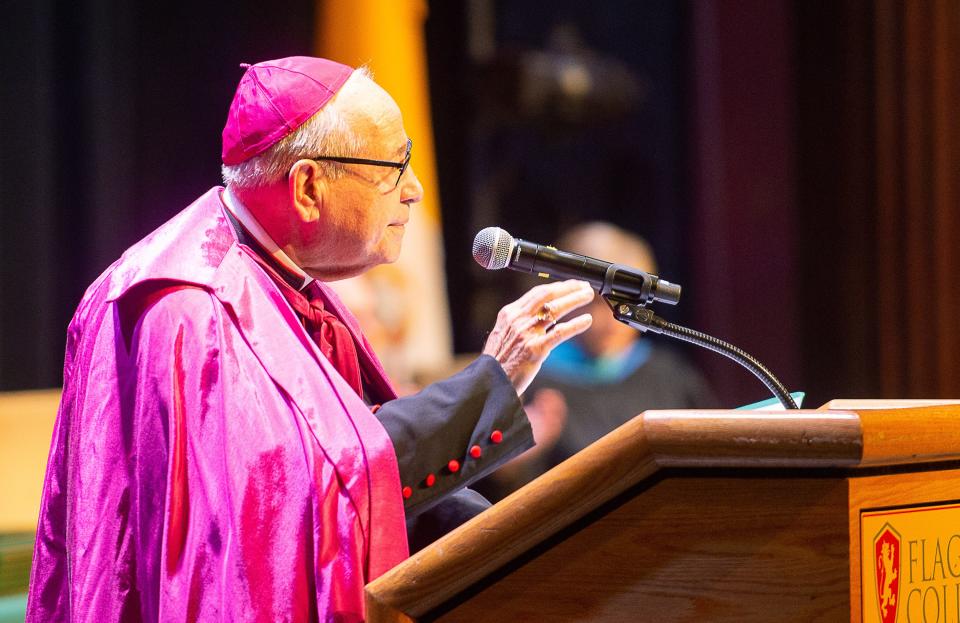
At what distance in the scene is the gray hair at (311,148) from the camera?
153 centimetres

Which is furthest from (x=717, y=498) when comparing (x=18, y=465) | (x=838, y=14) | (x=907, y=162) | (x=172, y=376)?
(x=838, y=14)

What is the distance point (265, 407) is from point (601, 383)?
9.08ft

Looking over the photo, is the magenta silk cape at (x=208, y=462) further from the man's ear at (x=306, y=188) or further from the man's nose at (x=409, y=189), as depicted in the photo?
the man's nose at (x=409, y=189)

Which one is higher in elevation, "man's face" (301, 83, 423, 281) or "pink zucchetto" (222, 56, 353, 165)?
"pink zucchetto" (222, 56, 353, 165)

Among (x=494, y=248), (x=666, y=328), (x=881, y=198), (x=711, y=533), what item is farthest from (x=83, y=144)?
(x=711, y=533)

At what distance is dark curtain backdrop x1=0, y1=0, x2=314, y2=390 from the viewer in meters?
3.35

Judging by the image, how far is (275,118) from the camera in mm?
1532

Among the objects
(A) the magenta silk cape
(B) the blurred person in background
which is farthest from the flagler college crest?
(B) the blurred person in background

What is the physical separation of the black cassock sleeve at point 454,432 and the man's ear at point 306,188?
1.01 ft

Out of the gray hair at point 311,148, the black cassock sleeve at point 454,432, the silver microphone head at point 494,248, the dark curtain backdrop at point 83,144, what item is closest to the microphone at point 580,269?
the silver microphone head at point 494,248

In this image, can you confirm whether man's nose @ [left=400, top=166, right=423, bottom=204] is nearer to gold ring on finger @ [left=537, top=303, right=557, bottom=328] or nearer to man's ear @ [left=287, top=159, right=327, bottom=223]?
man's ear @ [left=287, top=159, right=327, bottom=223]

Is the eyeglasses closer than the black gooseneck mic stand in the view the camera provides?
No

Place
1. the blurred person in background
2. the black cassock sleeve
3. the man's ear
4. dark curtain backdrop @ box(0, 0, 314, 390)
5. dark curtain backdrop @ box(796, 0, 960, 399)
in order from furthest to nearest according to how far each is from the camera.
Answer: the blurred person in background
dark curtain backdrop @ box(796, 0, 960, 399)
dark curtain backdrop @ box(0, 0, 314, 390)
the man's ear
the black cassock sleeve

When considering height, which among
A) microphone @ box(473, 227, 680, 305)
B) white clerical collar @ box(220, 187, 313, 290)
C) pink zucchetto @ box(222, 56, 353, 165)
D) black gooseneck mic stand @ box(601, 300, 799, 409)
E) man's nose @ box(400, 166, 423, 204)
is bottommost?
black gooseneck mic stand @ box(601, 300, 799, 409)
